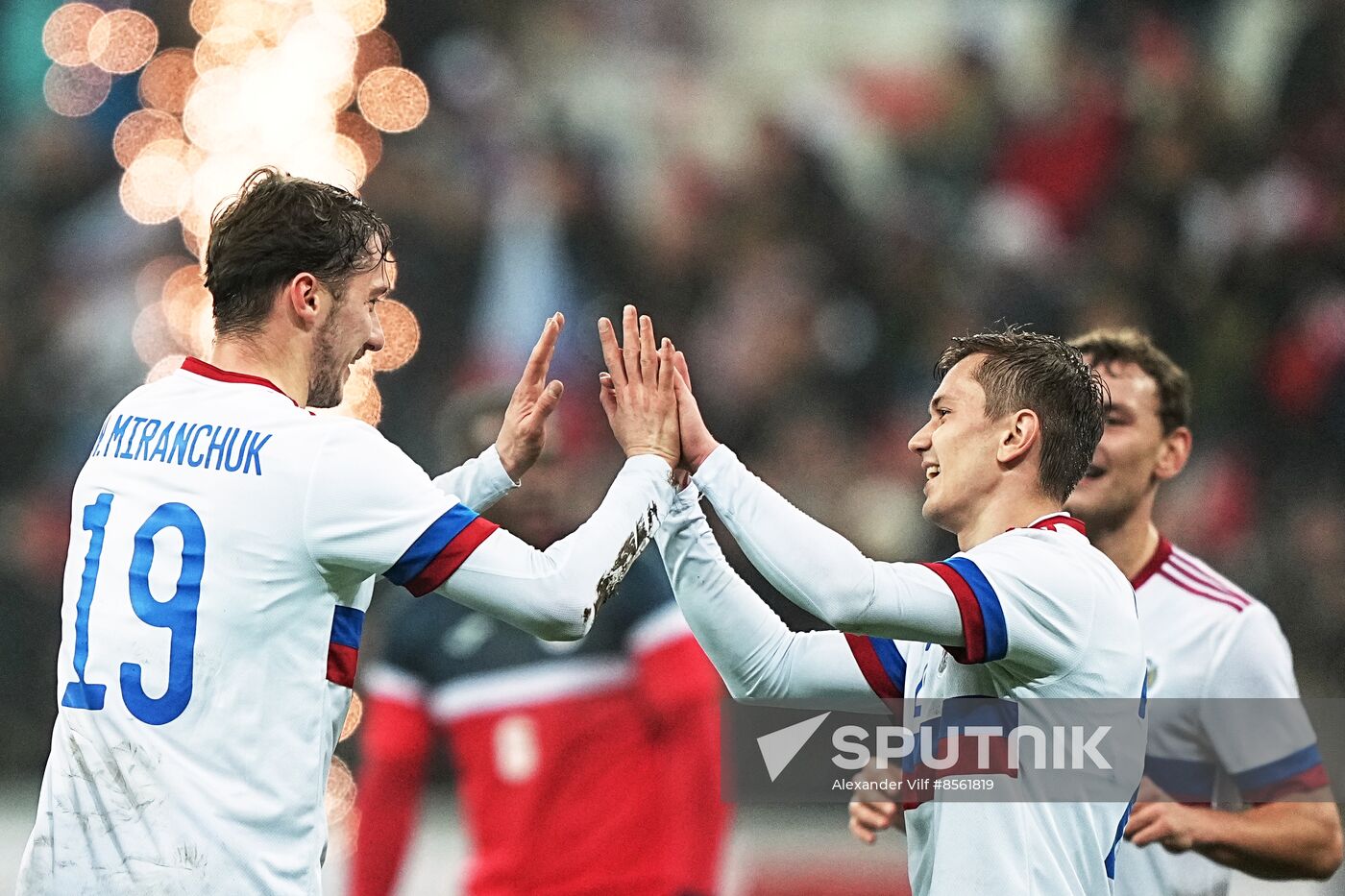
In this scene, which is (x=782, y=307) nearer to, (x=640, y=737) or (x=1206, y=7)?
(x=1206, y=7)

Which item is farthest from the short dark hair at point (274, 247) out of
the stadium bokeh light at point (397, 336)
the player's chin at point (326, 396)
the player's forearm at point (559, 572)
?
the stadium bokeh light at point (397, 336)

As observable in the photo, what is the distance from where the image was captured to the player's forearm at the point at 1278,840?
3.38m

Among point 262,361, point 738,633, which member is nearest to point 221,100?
point 262,361

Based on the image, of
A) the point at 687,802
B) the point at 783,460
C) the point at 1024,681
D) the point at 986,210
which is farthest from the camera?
the point at 986,210

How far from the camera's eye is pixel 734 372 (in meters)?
8.98

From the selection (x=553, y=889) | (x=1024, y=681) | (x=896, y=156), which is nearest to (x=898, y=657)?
(x=1024, y=681)

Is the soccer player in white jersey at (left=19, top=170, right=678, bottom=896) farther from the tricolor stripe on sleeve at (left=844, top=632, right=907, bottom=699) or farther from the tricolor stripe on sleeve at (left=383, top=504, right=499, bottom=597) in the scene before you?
the tricolor stripe on sleeve at (left=844, top=632, right=907, bottom=699)

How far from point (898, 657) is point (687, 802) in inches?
46.1

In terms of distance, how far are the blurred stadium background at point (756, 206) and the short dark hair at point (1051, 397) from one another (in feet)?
16.9

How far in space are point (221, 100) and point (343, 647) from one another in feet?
24.7

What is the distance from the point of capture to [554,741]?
13.9 ft

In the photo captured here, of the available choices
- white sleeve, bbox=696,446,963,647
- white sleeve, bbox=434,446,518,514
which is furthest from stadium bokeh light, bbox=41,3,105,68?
white sleeve, bbox=696,446,963,647

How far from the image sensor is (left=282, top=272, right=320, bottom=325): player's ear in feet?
9.02

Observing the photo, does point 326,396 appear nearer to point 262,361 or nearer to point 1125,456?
point 262,361
